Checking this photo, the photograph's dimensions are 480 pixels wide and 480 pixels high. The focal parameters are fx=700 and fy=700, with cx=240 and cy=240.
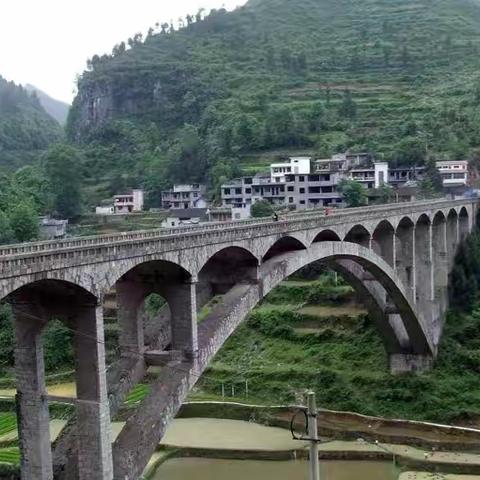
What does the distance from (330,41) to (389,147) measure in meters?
48.1

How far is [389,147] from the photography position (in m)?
62.4

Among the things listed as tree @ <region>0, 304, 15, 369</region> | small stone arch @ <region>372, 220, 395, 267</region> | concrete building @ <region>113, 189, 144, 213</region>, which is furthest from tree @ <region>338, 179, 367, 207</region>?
tree @ <region>0, 304, 15, 369</region>

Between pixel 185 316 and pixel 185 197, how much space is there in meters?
49.7

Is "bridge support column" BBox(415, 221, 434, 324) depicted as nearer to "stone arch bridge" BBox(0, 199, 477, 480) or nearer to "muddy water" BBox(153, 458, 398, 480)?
"stone arch bridge" BBox(0, 199, 477, 480)

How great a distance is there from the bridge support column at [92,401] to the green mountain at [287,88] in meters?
46.5

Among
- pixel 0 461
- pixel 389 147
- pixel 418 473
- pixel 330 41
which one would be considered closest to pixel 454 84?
pixel 389 147

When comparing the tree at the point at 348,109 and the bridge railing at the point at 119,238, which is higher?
the tree at the point at 348,109

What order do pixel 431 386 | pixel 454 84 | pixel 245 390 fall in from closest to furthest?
pixel 431 386
pixel 245 390
pixel 454 84

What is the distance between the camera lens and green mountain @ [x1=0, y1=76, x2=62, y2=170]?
98.2m

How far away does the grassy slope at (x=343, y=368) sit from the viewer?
1222 inches

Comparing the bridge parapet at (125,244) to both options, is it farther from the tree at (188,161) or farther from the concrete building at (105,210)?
the tree at (188,161)

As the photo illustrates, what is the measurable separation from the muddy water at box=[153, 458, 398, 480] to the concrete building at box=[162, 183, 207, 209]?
38.1 m

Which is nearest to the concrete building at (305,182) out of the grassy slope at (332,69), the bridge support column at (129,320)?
the grassy slope at (332,69)

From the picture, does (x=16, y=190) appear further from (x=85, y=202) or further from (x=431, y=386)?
(x=431, y=386)
